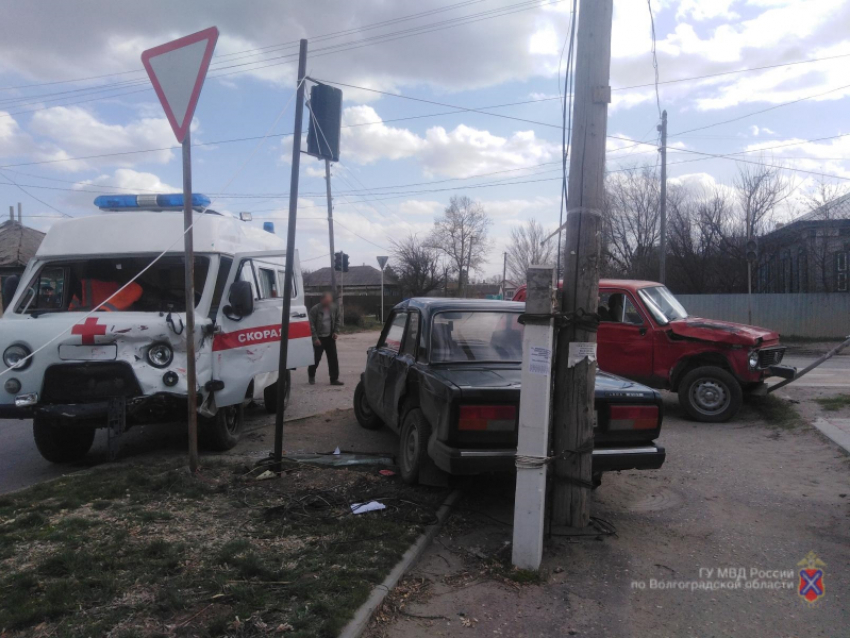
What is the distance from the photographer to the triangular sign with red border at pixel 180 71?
4867 millimetres

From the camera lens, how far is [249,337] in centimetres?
678

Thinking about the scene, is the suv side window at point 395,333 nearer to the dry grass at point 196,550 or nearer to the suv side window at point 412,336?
the suv side window at point 412,336

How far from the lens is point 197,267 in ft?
22.0

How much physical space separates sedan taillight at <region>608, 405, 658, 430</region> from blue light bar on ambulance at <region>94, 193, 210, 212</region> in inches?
196

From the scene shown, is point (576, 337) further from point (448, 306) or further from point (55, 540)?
point (55, 540)

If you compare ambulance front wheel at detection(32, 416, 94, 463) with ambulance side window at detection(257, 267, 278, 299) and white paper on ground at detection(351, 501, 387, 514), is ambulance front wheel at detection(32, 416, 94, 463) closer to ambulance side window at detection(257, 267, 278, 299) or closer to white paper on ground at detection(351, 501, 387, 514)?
ambulance side window at detection(257, 267, 278, 299)

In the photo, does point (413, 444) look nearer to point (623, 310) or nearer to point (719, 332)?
point (623, 310)

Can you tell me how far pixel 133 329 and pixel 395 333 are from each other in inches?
101

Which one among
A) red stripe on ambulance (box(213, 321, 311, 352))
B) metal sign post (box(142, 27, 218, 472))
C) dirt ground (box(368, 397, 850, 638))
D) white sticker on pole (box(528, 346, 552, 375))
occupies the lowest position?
dirt ground (box(368, 397, 850, 638))

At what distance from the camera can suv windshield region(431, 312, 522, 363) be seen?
18.1 ft

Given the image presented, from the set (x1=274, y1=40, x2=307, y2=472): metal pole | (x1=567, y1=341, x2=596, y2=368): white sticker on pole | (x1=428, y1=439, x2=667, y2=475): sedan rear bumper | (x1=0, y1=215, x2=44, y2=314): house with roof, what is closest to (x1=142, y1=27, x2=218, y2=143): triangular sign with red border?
(x1=274, y1=40, x2=307, y2=472): metal pole

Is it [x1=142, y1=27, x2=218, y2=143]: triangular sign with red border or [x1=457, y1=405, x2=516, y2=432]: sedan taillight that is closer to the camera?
[x1=457, y1=405, x2=516, y2=432]: sedan taillight

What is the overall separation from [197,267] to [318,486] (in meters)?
2.81

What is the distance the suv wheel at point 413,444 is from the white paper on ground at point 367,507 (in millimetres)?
535
